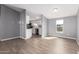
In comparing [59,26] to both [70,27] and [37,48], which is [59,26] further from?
[37,48]

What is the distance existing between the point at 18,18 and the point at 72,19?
3.84m

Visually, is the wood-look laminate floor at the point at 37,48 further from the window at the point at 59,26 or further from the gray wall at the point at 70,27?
the window at the point at 59,26

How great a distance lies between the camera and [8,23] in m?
4.26

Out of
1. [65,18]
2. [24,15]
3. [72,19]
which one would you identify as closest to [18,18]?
[24,15]

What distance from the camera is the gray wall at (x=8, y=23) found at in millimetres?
3857

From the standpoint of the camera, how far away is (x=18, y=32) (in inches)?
196

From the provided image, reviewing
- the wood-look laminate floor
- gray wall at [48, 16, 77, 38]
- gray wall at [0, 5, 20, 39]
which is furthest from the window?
gray wall at [0, 5, 20, 39]

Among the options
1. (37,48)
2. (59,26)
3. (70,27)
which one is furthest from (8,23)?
(70,27)

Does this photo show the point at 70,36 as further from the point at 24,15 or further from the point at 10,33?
the point at 10,33

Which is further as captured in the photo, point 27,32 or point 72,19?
point 72,19
